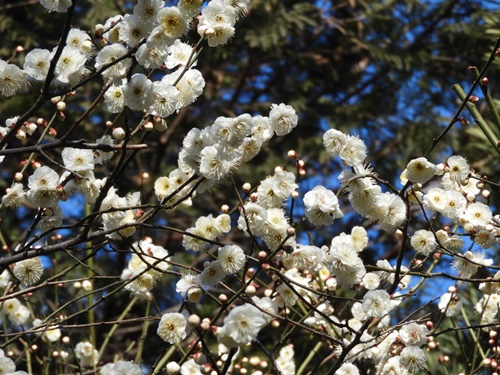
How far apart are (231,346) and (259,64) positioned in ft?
18.6

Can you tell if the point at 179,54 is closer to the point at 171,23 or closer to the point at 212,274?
the point at 171,23

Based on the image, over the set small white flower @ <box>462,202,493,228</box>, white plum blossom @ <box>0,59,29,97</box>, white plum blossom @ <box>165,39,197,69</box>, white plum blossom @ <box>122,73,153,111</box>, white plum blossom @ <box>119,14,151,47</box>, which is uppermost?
white plum blossom @ <box>119,14,151,47</box>

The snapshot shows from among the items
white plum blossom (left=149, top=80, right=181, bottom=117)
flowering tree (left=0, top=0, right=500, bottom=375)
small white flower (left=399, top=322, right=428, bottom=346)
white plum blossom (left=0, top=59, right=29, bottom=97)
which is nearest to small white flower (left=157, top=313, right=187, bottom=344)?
flowering tree (left=0, top=0, right=500, bottom=375)

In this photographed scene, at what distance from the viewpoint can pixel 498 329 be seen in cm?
268

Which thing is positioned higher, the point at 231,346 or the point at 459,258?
the point at 231,346

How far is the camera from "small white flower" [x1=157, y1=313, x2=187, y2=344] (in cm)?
218

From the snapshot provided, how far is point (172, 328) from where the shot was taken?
2189 millimetres

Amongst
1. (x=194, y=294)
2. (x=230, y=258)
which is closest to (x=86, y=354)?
(x=194, y=294)

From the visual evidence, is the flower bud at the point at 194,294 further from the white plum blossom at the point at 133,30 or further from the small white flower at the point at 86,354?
the small white flower at the point at 86,354

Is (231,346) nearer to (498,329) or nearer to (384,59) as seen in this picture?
(498,329)

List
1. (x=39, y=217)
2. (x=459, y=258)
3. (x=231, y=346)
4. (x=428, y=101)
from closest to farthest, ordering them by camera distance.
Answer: (x=231, y=346)
(x=39, y=217)
(x=459, y=258)
(x=428, y=101)

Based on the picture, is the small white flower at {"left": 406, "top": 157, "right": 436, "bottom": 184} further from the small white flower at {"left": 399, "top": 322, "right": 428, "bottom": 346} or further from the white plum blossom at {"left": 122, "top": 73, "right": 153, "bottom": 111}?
the white plum blossom at {"left": 122, "top": 73, "right": 153, "bottom": 111}

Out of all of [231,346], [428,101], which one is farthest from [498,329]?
[428,101]

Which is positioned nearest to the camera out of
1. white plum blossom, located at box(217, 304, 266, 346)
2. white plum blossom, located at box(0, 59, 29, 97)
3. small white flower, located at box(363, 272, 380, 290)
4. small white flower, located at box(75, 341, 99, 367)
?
white plum blossom, located at box(217, 304, 266, 346)
